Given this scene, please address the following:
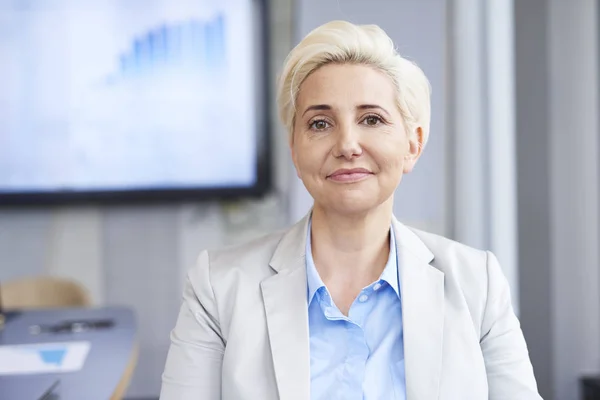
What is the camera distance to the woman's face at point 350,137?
46.8 inches

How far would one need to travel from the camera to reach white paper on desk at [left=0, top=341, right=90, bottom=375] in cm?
175

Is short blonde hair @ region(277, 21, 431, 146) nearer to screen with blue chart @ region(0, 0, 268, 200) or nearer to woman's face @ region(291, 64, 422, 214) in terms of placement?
woman's face @ region(291, 64, 422, 214)

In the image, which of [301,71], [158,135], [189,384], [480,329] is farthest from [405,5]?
[158,135]

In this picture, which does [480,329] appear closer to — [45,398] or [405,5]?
[45,398]

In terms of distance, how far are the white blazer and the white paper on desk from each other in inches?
25.9

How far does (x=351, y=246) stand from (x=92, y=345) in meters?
1.07

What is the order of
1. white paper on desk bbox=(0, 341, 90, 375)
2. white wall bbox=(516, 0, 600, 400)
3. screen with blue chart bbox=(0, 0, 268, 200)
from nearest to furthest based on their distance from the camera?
white paper on desk bbox=(0, 341, 90, 375) → white wall bbox=(516, 0, 600, 400) → screen with blue chart bbox=(0, 0, 268, 200)

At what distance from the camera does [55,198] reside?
11.9 feet

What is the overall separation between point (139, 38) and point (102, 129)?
49 centimetres

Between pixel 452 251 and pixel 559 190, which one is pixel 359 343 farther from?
pixel 559 190

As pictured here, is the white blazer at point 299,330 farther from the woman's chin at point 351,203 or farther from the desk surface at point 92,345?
the desk surface at point 92,345

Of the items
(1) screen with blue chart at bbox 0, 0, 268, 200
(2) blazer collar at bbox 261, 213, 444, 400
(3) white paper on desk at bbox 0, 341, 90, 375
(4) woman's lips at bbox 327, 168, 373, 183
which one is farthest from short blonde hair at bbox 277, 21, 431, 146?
(1) screen with blue chart at bbox 0, 0, 268, 200

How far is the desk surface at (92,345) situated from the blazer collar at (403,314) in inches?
21.0

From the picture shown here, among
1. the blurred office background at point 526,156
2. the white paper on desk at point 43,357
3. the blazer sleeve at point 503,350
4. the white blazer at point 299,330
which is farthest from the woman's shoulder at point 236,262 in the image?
the blurred office background at point 526,156
